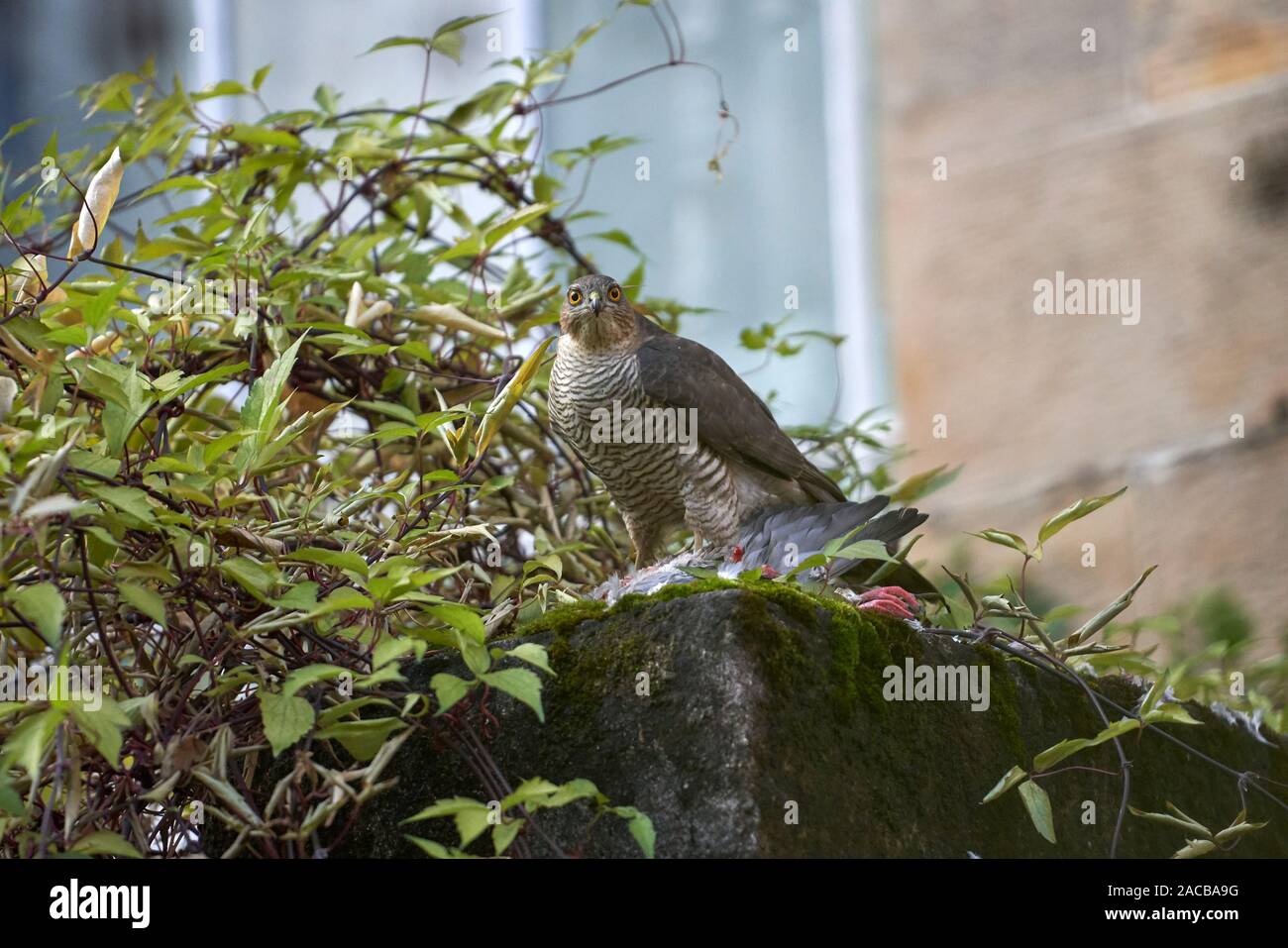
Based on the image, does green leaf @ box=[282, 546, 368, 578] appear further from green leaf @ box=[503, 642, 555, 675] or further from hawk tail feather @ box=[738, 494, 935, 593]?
hawk tail feather @ box=[738, 494, 935, 593]

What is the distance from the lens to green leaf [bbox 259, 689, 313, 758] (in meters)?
1.93

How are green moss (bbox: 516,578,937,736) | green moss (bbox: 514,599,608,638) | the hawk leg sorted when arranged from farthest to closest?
the hawk leg
green moss (bbox: 514,599,608,638)
green moss (bbox: 516,578,937,736)

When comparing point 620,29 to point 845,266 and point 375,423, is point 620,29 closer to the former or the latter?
point 845,266

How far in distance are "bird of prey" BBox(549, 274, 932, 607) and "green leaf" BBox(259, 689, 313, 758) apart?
4.32 feet

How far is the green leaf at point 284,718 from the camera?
1934 mm

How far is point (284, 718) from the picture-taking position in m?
1.97

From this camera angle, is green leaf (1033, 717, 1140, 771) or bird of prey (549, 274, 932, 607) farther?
bird of prey (549, 274, 932, 607)

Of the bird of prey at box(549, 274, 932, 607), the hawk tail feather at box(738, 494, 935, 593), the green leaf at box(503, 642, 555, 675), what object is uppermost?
the bird of prey at box(549, 274, 932, 607)

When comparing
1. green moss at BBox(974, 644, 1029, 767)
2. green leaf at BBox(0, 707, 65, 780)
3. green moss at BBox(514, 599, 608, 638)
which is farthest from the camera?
green moss at BBox(974, 644, 1029, 767)

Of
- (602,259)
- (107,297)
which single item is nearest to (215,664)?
(107,297)

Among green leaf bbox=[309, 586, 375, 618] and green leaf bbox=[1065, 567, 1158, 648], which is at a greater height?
green leaf bbox=[309, 586, 375, 618]

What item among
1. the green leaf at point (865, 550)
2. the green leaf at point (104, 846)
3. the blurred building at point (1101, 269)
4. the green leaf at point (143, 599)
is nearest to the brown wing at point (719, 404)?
the green leaf at point (865, 550)

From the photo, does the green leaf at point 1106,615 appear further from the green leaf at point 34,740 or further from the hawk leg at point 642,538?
the green leaf at point 34,740

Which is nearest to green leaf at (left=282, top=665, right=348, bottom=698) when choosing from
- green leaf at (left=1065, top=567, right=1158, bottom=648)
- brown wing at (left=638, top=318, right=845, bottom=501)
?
green leaf at (left=1065, top=567, right=1158, bottom=648)
